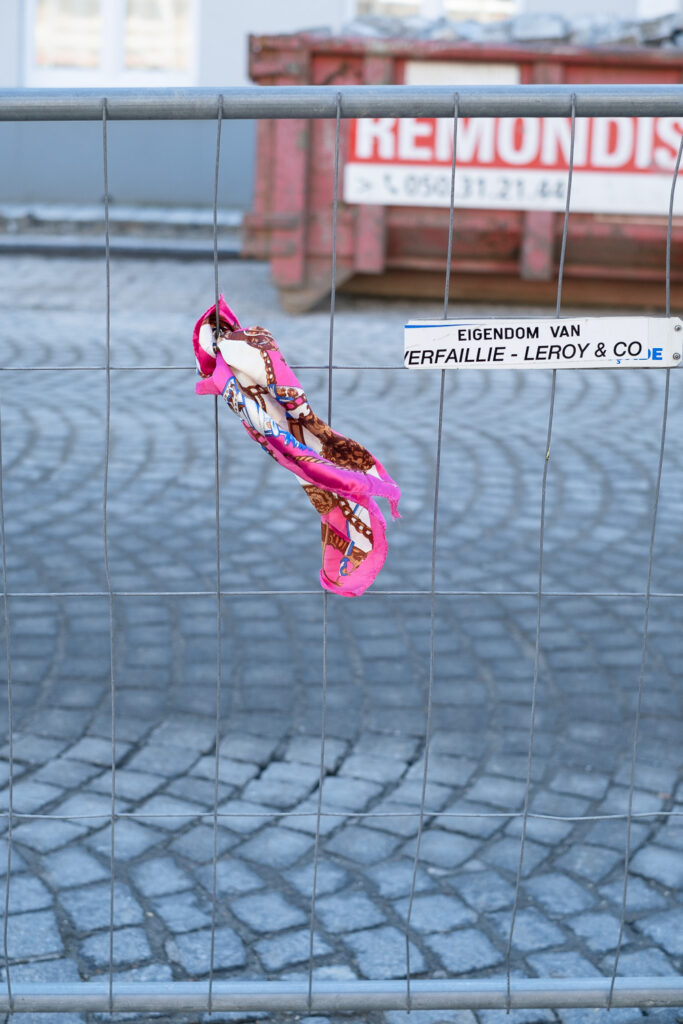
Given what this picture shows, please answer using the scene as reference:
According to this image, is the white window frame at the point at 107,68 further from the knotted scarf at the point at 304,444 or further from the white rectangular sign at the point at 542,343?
the white rectangular sign at the point at 542,343

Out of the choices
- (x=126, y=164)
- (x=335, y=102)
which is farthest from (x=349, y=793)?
(x=126, y=164)

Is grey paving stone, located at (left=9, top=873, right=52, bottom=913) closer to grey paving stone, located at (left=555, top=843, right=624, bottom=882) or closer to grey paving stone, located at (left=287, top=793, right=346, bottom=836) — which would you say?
grey paving stone, located at (left=287, top=793, right=346, bottom=836)

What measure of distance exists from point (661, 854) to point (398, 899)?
671 millimetres

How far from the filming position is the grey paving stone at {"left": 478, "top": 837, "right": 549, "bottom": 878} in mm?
3012

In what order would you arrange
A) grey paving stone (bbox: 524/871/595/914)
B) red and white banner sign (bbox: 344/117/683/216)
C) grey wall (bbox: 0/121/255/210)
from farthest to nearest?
grey wall (bbox: 0/121/255/210)
red and white banner sign (bbox: 344/117/683/216)
grey paving stone (bbox: 524/871/595/914)

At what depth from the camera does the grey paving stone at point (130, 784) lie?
3.28 meters

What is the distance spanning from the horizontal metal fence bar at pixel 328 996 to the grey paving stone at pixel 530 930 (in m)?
0.38

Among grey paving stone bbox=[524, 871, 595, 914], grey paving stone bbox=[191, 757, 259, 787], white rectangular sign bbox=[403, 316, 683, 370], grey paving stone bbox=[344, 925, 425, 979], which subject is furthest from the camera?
grey paving stone bbox=[191, 757, 259, 787]

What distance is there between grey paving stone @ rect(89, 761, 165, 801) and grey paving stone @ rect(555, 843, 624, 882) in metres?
1.05

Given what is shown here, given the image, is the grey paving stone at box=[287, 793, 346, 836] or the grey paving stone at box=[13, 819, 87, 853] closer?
the grey paving stone at box=[13, 819, 87, 853]

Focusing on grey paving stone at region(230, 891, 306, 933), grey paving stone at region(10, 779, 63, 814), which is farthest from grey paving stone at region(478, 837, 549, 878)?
grey paving stone at region(10, 779, 63, 814)

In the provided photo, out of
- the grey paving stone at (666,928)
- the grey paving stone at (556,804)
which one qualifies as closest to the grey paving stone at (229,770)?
the grey paving stone at (556,804)

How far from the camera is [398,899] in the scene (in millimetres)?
2875

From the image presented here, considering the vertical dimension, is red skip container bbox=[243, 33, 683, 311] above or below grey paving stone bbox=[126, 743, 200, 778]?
above
